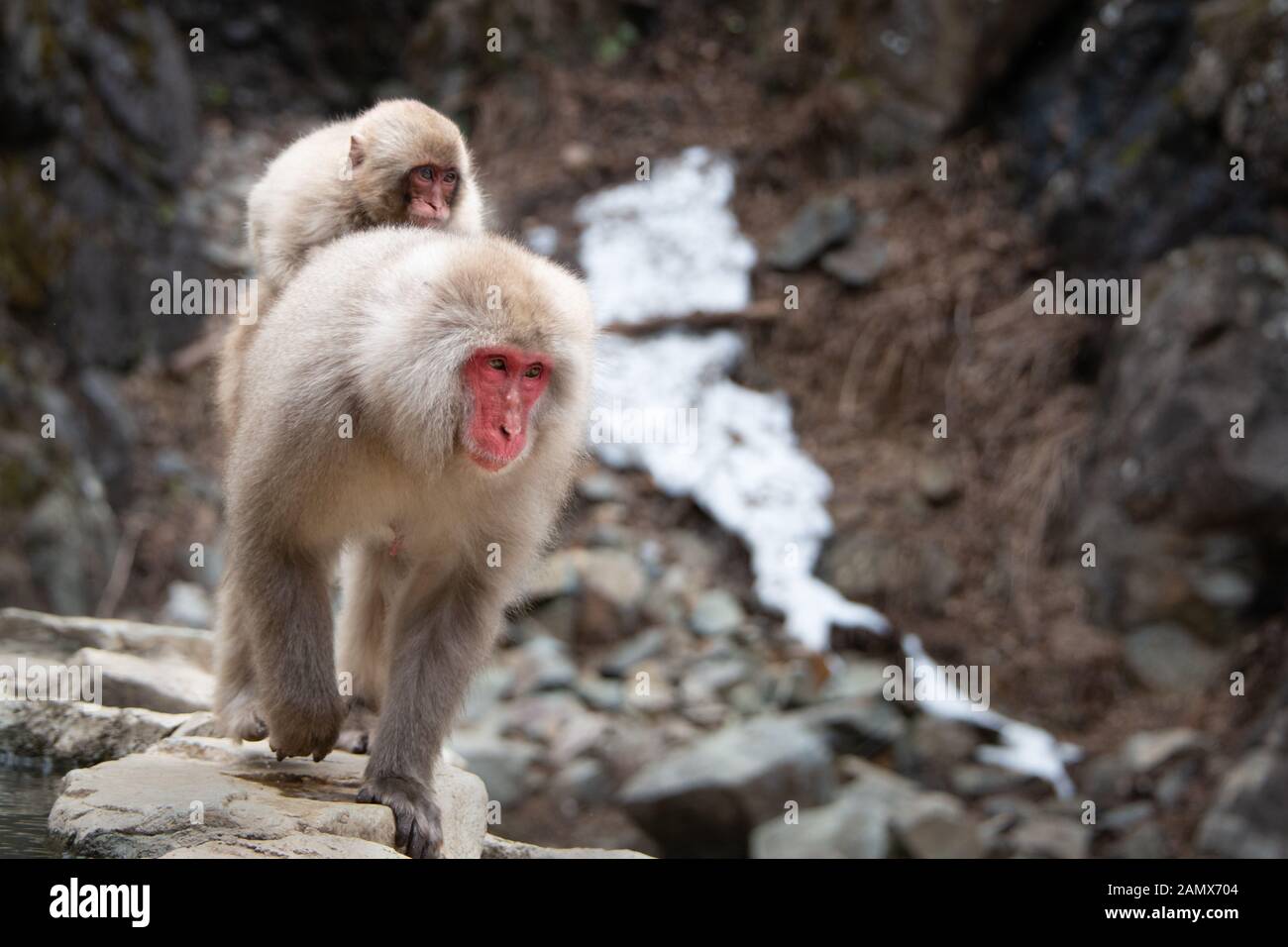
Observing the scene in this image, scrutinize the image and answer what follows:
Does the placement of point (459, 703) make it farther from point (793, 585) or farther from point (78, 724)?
point (793, 585)

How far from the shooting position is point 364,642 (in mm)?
4891

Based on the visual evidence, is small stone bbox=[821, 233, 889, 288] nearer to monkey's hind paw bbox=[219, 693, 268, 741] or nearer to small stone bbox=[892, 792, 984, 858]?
small stone bbox=[892, 792, 984, 858]

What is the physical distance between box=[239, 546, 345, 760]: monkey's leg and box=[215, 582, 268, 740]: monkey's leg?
1.68 ft

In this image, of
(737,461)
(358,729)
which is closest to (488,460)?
(358,729)

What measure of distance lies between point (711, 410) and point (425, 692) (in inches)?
266

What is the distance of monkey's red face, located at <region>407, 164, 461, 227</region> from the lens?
16.8 ft

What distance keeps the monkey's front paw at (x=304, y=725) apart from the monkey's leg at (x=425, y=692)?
0.45ft

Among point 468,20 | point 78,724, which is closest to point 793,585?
point 78,724

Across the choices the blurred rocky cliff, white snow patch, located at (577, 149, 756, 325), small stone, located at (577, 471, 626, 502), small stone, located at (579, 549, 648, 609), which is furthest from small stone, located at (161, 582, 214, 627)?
white snow patch, located at (577, 149, 756, 325)

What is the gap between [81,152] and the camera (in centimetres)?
1034

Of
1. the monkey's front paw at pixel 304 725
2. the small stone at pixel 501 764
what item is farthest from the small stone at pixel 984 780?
the monkey's front paw at pixel 304 725

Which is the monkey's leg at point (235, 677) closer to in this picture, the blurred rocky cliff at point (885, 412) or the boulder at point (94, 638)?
the boulder at point (94, 638)

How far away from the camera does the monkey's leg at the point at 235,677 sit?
4613 millimetres

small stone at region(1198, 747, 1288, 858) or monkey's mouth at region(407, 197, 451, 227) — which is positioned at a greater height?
monkey's mouth at region(407, 197, 451, 227)
